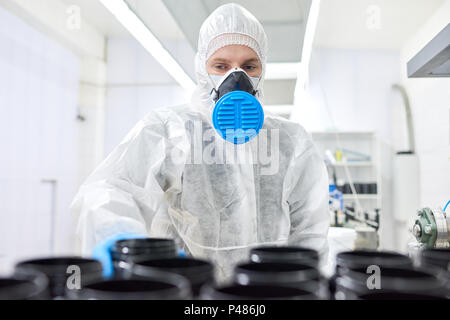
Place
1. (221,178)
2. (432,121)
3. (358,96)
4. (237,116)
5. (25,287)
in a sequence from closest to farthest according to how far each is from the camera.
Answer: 1. (25,287)
2. (237,116)
3. (221,178)
4. (432,121)
5. (358,96)

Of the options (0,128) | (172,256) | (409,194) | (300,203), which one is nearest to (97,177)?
(172,256)

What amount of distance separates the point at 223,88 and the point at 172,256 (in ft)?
2.18

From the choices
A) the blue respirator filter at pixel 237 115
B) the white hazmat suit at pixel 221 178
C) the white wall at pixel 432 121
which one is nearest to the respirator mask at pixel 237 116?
the blue respirator filter at pixel 237 115

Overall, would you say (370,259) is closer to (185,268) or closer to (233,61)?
(185,268)

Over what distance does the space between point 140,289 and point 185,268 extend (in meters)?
0.06

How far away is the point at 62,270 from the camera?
386mm

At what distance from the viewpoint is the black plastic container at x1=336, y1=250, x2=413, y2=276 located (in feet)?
1.38

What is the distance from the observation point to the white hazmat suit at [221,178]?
95 centimetres

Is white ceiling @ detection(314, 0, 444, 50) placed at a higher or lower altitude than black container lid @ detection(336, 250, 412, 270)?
higher

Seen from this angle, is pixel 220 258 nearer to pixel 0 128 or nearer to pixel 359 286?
pixel 359 286

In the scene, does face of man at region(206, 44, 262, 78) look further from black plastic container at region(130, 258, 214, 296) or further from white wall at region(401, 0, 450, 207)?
white wall at region(401, 0, 450, 207)

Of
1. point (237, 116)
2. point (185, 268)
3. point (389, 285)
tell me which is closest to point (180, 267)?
point (185, 268)

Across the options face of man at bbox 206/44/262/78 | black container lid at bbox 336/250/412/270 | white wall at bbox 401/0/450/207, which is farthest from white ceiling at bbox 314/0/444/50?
black container lid at bbox 336/250/412/270

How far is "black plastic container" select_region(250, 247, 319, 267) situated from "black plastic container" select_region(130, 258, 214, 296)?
0.07 metres
